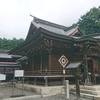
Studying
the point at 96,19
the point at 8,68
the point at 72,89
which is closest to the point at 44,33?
the point at 72,89

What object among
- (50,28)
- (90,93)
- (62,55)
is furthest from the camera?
(50,28)

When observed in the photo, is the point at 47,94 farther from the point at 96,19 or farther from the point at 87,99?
the point at 96,19

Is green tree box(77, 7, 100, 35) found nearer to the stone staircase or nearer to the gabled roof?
the gabled roof

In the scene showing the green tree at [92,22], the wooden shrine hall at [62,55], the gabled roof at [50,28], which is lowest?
the wooden shrine hall at [62,55]

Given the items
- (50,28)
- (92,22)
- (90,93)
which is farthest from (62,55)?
(92,22)

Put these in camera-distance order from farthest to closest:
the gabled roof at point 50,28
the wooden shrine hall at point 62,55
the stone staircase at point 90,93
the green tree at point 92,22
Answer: the green tree at point 92,22 → the gabled roof at point 50,28 → the wooden shrine hall at point 62,55 → the stone staircase at point 90,93

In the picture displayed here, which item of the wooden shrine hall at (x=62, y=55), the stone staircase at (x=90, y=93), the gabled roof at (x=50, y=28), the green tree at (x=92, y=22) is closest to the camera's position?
the stone staircase at (x=90, y=93)

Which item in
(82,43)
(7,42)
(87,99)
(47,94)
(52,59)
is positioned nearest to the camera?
(87,99)

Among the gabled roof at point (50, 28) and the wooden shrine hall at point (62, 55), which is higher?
the gabled roof at point (50, 28)

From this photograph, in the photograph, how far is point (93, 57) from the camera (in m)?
11.1

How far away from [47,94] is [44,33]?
13.5 feet

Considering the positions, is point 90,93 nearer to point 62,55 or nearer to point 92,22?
point 62,55

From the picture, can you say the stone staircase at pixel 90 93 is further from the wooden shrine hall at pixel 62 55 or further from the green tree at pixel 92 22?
the green tree at pixel 92 22

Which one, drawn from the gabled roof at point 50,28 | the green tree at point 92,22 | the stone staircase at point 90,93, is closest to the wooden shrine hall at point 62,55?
the stone staircase at point 90,93
